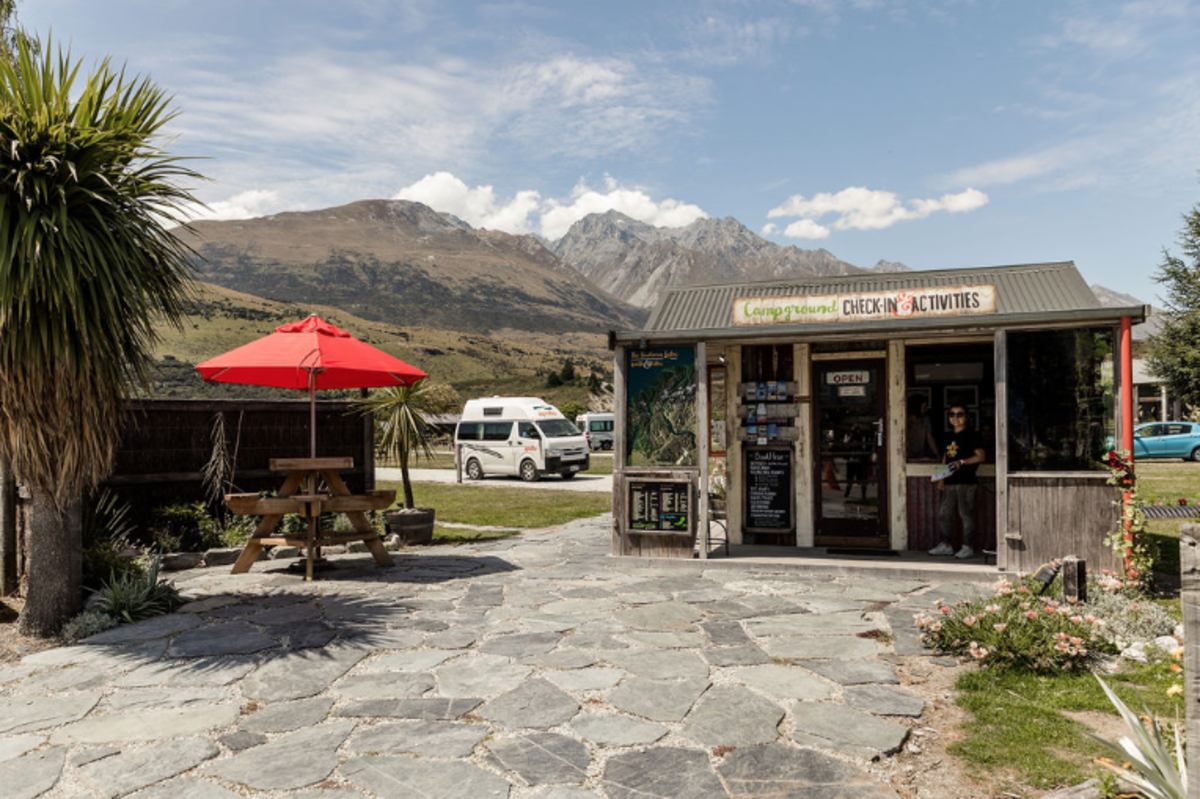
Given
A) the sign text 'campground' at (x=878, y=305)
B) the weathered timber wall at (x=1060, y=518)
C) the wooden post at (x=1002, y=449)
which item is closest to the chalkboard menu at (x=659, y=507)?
the sign text 'campground' at (x=878, y=305)

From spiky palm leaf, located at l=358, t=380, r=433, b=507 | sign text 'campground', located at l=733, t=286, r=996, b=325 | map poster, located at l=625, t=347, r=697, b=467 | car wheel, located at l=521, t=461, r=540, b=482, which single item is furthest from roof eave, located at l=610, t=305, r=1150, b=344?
car wheel, located at l=521, t=461, r=540, b=482

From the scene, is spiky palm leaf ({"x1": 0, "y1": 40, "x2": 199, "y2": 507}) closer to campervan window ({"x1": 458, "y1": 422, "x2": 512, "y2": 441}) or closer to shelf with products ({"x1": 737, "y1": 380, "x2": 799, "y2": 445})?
shelf with products ({"x1": 737, "y1": 380, "x2": 799, "y2": 445})

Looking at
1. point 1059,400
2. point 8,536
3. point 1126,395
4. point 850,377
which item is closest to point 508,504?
point 850,377

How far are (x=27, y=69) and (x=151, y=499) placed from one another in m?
5.12

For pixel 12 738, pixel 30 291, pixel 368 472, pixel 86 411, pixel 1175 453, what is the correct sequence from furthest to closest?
pixel 1175 453 → pixel 368 472 → pixel 86 411 → pixel 30 291 → pixel 12 738

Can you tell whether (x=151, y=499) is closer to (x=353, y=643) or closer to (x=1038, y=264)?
(x=353, y=643)

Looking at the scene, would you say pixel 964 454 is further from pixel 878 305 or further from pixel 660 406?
pixel 660 406

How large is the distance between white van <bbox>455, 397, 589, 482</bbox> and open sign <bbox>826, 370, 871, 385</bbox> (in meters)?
13.7

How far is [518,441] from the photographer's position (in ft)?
73.3

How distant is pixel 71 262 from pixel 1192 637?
586cm

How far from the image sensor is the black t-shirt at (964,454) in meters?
7.95

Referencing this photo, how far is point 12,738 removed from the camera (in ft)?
12.1

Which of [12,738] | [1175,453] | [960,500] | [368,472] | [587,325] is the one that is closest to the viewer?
[12,738]

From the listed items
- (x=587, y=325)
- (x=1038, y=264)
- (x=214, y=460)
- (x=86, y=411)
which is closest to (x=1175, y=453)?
(x=1038, y=264)
